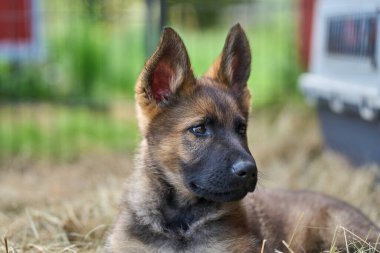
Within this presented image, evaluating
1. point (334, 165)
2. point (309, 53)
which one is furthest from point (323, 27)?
point (309, 53)

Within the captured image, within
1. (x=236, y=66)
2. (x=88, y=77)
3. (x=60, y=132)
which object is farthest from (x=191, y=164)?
(x=88, y=77)

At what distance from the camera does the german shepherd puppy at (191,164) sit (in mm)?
4266

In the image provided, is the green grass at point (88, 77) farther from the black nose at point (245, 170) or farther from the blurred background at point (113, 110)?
the black nose at point (245, 170)

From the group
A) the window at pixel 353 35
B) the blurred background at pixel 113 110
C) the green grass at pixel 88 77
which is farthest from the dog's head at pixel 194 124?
the green grass at pixel 88 77

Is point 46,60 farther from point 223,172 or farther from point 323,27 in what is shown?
point 223,172

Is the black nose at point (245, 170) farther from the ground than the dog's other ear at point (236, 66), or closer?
closer

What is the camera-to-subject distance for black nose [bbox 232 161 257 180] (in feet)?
13.4

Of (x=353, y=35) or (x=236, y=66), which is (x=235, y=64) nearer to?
(x=236, y=66)

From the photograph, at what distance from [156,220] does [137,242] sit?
0.58ft

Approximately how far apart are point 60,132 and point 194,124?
20.4 feet

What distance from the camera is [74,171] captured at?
8.86 meters

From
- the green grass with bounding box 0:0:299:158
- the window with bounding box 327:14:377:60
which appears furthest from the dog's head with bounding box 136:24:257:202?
the green grass with bounding box 0:0:299:158

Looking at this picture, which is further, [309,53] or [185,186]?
[309,53]

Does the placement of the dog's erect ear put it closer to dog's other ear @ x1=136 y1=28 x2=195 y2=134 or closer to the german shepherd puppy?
the german shepherd puppy
